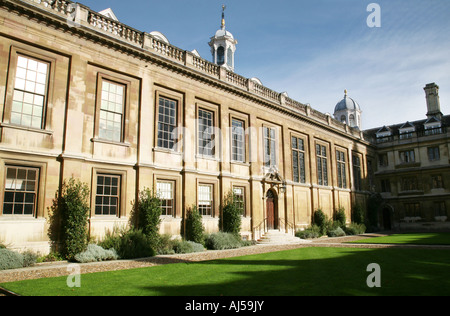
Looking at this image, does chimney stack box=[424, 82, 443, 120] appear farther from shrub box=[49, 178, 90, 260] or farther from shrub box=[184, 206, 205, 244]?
shrub box=[49, 178, 90, 260]

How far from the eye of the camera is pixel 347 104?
6038 centimetres

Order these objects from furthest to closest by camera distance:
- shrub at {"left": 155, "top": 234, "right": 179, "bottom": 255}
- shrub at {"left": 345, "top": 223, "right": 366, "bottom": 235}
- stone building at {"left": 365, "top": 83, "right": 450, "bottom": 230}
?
stone building at {"left": 365, "top": 83, "right": 450, "bottom": 230}
shrub at {"left": 345, "top": 223, "right": 366, "bottom": 235}
shrub at {"left": 155, "top": 234, "right": 179, "bottom": 255}

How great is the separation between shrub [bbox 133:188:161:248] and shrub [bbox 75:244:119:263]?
2.23m

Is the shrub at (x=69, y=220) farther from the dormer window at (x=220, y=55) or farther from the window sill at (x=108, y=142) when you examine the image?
the dormer window at (x=220, y=55)

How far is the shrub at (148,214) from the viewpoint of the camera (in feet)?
53.2

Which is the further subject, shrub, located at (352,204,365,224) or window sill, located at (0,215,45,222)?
shrub, located at (352,204,365,224)

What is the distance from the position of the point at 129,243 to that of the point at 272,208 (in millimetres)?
13324

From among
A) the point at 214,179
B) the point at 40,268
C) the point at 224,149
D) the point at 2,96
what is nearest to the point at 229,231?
the point at 214,179

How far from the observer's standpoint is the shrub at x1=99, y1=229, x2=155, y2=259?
1455 centimetres

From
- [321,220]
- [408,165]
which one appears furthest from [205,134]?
[408,165]

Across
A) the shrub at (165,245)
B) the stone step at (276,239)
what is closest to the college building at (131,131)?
the stone step at (276,239)

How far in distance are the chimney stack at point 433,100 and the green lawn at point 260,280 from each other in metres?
39.3

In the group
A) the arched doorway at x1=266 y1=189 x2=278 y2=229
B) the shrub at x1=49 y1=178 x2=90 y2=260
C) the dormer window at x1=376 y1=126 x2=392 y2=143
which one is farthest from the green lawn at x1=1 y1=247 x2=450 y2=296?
the dormer window at x1=376 y1=126 x2=392 y2=143

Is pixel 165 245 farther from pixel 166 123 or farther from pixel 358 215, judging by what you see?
pixel 358 215
